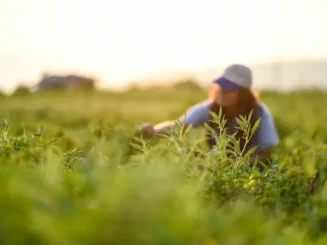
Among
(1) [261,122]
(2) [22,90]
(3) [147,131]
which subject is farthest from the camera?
(2) [22,90]

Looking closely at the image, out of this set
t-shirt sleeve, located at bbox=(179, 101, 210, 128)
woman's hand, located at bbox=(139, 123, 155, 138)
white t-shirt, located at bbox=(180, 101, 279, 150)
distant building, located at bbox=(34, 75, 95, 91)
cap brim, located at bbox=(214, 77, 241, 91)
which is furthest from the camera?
distant building, located at bbox=(34, 75, 95, 91)

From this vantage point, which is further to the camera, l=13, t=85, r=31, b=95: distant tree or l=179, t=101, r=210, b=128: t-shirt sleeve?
l=13, t=85, r=31, b=95: distant tree

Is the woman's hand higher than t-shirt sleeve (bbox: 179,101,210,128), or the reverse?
the woman's hand

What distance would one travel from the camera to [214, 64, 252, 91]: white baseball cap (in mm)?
6449

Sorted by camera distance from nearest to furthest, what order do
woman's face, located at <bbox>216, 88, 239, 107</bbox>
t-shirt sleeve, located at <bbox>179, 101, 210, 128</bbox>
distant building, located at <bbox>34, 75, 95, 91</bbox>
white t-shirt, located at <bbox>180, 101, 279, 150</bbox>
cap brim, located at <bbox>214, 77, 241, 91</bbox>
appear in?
white t-shirt, located at <bbox>180, 101, 279, 150</bbox> → t-shirt sleeve, located at <bbox>179, 101, 210, 128</bbox> → woman's face, located at <bbox>216, 88, 239, 107</bbox> → cap brim, located at <bbox>214, 77, 241, 91</bbox> → distant building, located at <bbox>34, 75, 95, 91</bbox>

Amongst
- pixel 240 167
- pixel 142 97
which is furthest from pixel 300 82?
pixel 240 167

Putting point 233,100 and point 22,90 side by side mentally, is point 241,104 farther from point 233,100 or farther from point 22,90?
point 22,90

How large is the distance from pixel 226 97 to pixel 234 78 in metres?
0.28

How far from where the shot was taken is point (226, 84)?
21.2 feet

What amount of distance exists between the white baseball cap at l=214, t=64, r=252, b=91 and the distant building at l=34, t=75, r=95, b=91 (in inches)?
940

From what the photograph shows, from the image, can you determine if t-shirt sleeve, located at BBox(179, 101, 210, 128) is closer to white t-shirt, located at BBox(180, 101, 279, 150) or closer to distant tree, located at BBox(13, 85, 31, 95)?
white t-shirt, located at BBox(180, 101, 279, 150)

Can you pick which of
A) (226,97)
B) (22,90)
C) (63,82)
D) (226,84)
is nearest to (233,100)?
(226,97)

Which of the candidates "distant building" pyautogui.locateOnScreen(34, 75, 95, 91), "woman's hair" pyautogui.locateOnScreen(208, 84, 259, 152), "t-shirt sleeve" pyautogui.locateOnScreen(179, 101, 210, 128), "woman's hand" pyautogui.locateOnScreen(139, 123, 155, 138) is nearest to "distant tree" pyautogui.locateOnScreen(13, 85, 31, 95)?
"distant building" pyautogui.locateOnScreen(34, 75, 95, 91)

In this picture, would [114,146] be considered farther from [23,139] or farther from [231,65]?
[231,65]
